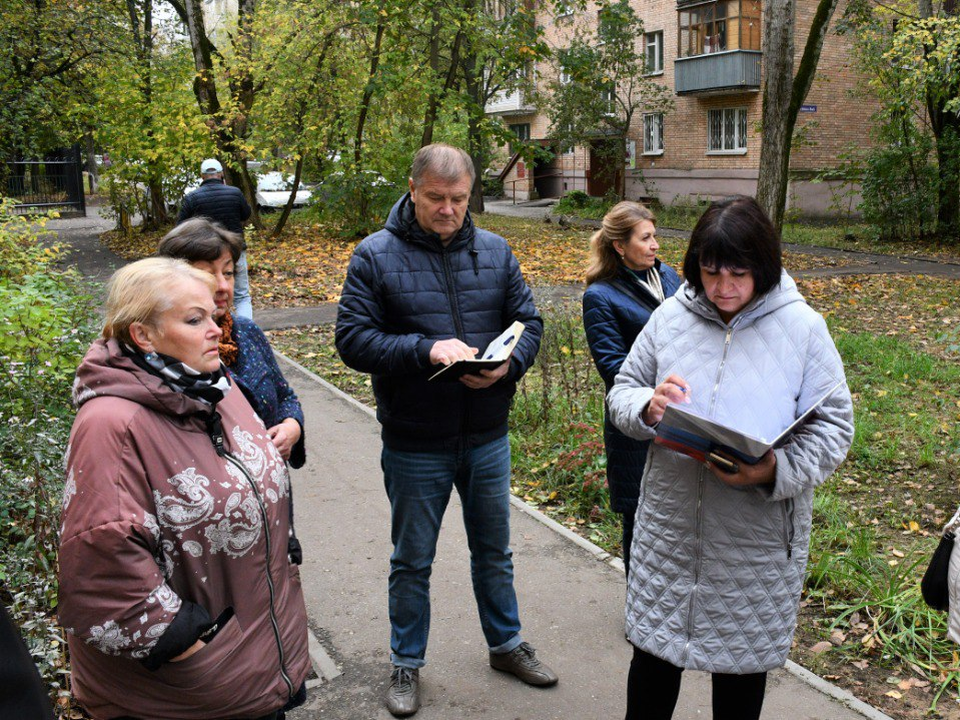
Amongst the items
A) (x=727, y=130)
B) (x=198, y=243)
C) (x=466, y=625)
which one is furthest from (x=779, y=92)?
(x=727, y=130)

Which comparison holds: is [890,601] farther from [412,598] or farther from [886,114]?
[886,114]

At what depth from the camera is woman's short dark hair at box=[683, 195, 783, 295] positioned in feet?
8.93

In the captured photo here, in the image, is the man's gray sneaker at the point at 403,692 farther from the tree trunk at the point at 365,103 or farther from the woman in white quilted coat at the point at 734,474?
the tree trunk at the point at 365,103

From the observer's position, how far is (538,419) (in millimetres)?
7480

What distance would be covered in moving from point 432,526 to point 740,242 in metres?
1.72

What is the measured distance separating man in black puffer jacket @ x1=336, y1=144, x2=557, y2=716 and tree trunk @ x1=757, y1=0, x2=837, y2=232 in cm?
1356

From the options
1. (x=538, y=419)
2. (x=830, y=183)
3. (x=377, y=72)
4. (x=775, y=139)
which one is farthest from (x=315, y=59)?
(x=830, y=183)

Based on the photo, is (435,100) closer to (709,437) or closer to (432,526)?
(432,526)

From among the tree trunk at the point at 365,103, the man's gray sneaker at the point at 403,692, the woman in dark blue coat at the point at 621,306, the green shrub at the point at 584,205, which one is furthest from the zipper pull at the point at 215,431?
the green shrub at the point at 584,205

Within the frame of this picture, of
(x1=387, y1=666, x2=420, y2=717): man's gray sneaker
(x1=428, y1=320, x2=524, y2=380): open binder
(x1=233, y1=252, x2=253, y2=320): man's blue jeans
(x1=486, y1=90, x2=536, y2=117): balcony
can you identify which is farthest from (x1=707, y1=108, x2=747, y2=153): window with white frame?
(x1=387, y1=666, x2=420, y2=717): man's gray sneaker

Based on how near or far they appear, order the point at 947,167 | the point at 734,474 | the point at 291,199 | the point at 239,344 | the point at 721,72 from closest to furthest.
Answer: the point at 734,474 < the point at 239,344 < the point at 947,167 < the point at 291,199 < the point at 721,72

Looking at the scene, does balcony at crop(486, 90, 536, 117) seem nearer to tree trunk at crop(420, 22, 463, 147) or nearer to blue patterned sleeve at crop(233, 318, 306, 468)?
tree trunk at crop(420, 22, 463, 147)

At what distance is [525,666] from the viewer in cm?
395

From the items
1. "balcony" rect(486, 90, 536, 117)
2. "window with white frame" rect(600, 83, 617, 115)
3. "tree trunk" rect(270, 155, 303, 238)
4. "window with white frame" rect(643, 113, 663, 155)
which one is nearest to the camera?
"tree trunk" rect(270, 155, 303, 238)
